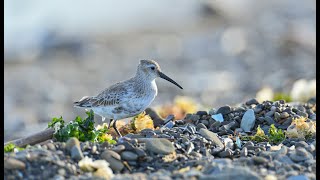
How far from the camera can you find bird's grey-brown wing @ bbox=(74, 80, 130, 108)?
39.1 ft

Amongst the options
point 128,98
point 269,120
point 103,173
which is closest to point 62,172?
point 103,173

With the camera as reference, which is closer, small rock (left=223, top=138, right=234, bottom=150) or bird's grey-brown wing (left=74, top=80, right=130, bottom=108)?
small rock (left=223, top=138, right=234, bottom=150)

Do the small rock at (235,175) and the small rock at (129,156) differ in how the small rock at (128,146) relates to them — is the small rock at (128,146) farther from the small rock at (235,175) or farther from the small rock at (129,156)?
the small rock at (235,175)

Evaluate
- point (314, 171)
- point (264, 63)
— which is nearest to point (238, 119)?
point (314, 171)

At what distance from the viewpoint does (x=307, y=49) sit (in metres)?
25.7

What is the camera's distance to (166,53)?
25.9 metres

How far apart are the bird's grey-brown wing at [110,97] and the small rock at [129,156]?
9.21 ft

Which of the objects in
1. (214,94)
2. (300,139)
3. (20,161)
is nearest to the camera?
(20,161)

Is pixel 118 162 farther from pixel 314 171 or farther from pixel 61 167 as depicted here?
pixel 314 171

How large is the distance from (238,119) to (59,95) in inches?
408

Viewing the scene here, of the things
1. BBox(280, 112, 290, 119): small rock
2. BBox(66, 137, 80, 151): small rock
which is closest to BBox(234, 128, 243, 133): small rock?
BBox(280, 112, 290, 119): small rock

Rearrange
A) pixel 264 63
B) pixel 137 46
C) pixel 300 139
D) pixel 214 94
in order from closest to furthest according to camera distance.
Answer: pixel 300 139, pixel 214 94, pixel 264 63, pixel 137 46

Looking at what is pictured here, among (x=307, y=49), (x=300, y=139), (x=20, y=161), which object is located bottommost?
(x=20, y=161)

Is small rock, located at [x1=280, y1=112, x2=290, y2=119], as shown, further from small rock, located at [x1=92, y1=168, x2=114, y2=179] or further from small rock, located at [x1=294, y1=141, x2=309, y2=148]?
small rock, located at [x1=92, y1=168, x2=114, y2=179]
